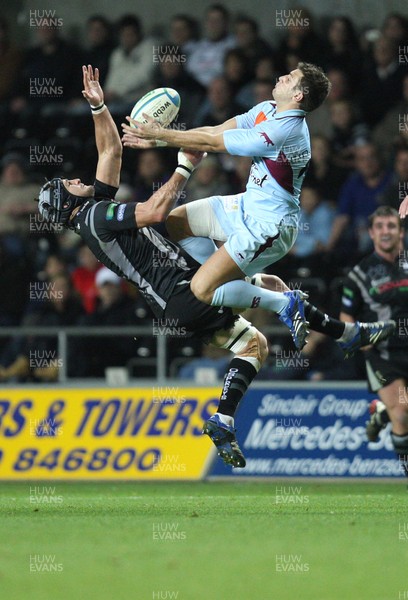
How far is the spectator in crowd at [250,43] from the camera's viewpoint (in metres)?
16.5

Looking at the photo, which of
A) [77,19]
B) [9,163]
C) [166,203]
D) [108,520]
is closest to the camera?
[108,520]

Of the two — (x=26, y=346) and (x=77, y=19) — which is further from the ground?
(x=77, y=19)

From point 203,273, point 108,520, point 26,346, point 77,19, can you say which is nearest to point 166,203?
point 203,273

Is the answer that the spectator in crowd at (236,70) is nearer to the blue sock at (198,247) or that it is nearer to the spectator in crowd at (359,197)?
the spectator in crowd at (359,197)

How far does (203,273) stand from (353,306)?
2728 mm

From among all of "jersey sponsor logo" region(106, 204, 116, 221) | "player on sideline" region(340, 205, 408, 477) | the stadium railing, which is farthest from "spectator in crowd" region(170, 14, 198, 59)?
"jersey sponsor logo" region(106, 204, 116, 221)

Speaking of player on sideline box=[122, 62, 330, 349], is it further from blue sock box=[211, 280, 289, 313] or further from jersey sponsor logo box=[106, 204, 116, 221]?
jersey sponsor logo box=[106, 204, 116, 221]

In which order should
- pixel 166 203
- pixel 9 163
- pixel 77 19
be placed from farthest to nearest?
pixel 77 19, pixel 9 163, pixel 166 203

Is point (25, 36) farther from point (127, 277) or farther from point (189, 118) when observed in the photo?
point (127, 277)

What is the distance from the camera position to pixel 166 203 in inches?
373

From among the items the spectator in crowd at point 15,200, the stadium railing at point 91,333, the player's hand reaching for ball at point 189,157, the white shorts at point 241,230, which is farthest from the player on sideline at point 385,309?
the spectator in crowd at point 15,200

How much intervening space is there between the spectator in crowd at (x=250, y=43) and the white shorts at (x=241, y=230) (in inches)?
281

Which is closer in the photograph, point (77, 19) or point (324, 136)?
point (324, 136)

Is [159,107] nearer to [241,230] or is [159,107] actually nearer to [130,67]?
[241,230]
